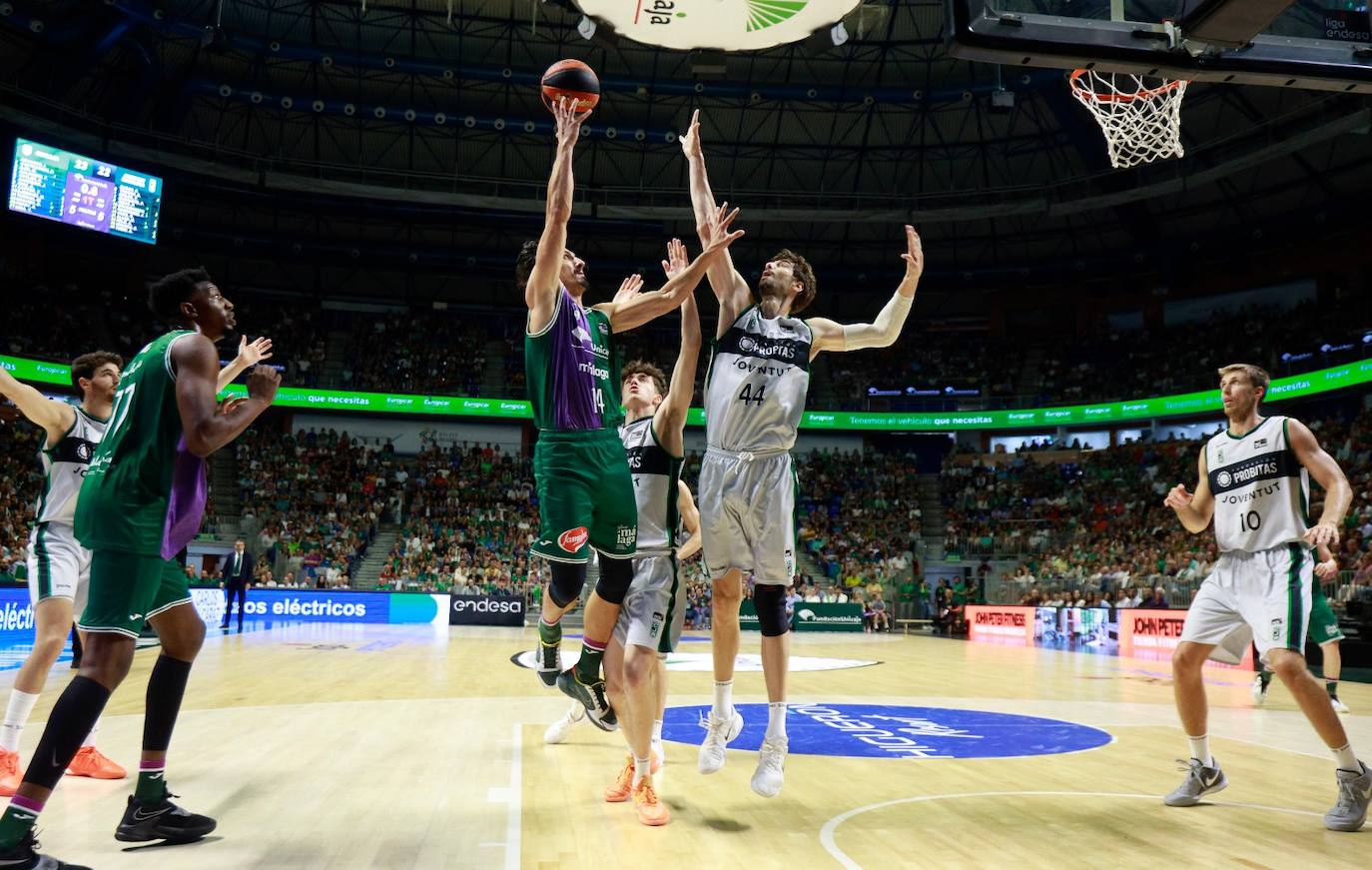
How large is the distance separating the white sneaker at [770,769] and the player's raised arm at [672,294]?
2115mm

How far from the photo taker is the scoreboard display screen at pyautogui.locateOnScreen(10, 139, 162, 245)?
24.5 m

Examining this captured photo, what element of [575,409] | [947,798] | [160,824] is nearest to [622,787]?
[947,798]

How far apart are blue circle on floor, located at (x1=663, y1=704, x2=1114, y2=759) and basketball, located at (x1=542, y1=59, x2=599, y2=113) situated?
4208 millimetres

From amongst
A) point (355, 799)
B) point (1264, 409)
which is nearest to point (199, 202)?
point (355, 799)

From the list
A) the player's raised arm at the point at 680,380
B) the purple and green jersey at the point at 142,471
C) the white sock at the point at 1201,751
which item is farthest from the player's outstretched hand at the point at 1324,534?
the purple and green jersey at the point at 142,471

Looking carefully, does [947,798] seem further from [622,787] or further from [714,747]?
[622,787]

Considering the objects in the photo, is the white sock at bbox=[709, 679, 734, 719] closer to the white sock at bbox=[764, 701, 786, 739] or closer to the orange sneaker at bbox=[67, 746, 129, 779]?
the white sock at bbox=[764, 701, 786, 739]

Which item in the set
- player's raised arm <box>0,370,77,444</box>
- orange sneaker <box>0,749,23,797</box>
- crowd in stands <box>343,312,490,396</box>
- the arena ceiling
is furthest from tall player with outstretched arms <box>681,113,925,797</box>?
crowd in stands <box>343,312,490,396</box>

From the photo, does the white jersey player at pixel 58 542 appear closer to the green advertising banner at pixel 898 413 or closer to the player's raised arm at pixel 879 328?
the player's raised arm at pixel 879 328

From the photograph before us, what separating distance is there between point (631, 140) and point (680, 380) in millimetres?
25475

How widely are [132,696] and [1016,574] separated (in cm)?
2330

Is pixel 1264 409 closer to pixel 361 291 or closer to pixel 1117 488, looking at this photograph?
pixel 1117 488

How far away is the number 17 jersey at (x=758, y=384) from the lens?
5.11m

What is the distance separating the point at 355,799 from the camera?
4.82 metres
